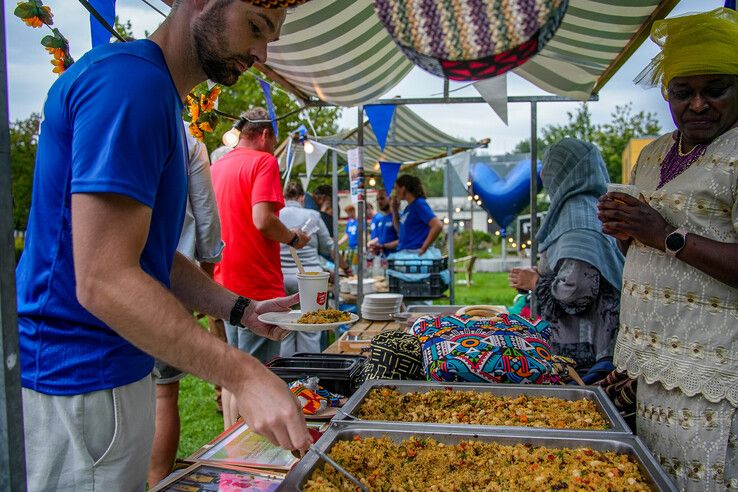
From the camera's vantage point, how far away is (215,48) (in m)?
1.24

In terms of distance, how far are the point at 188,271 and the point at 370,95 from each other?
285 cm

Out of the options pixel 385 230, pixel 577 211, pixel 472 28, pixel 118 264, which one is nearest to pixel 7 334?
pixel 118 264

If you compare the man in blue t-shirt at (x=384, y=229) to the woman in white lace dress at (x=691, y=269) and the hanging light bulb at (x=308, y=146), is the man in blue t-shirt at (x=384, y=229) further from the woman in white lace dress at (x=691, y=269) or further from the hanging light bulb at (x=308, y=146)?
the woman in white lace dress at (x=691, y=269)

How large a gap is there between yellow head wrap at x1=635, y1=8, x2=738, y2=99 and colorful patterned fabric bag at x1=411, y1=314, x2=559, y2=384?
1069mm

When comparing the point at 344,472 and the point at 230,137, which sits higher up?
the point at 230,137

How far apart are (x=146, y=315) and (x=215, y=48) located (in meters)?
0.62

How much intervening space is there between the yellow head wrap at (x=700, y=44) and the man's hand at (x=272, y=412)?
1680 mm

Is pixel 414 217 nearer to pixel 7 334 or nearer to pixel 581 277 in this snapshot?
pixel 581 277

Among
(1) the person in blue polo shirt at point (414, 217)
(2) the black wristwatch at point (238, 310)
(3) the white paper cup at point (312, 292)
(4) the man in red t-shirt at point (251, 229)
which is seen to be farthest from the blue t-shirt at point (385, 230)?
(2) the black wristwatch at point (238, 310)

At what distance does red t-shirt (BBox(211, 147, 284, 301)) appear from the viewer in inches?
151

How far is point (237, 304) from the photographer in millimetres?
1790

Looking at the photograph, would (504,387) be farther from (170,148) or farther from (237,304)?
(170,148)

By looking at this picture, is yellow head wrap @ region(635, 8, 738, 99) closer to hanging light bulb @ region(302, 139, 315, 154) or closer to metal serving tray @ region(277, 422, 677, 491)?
metal serving tray @ region(277, 422, 677, 491)

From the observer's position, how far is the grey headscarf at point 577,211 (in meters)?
2.91
